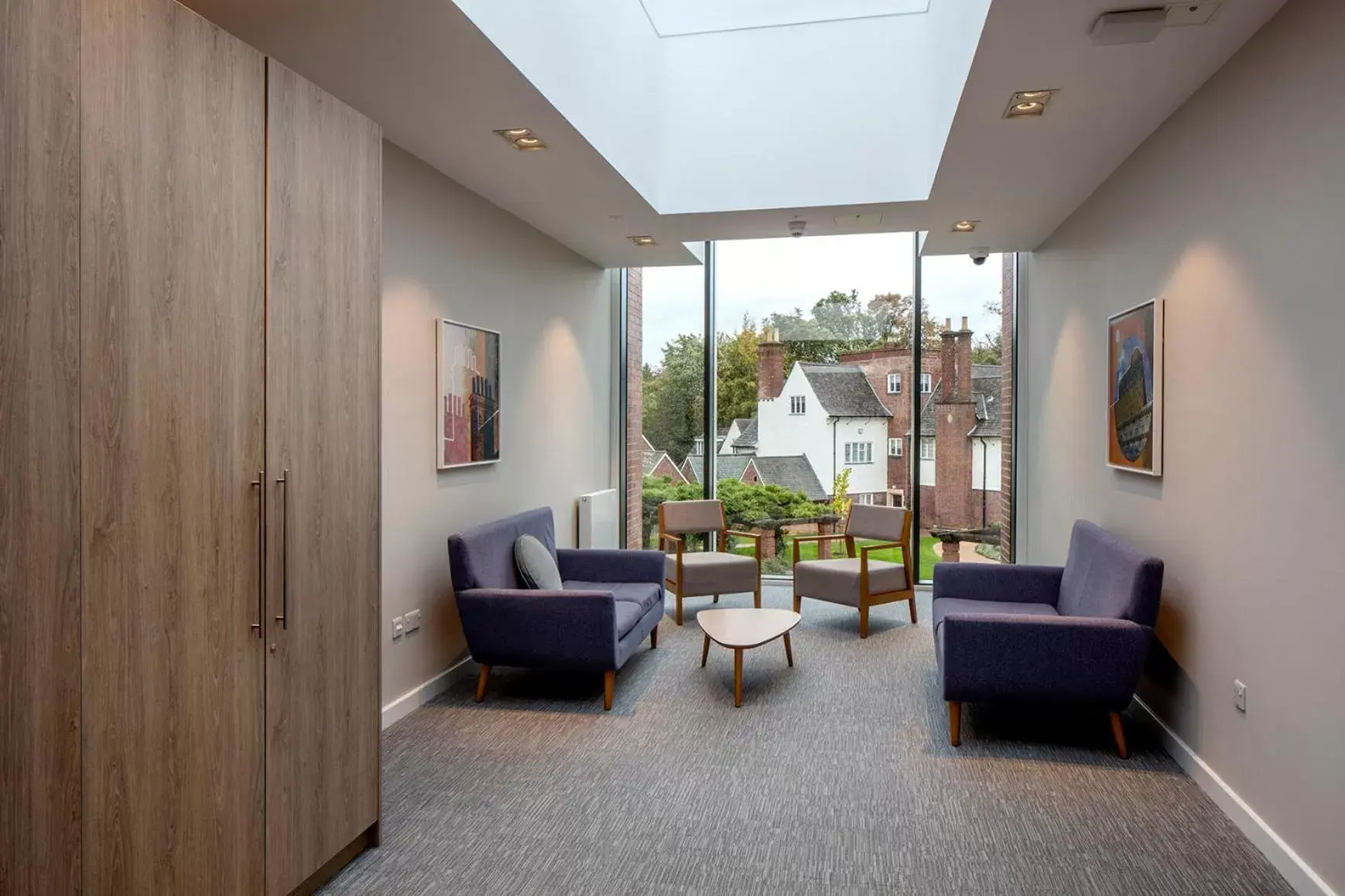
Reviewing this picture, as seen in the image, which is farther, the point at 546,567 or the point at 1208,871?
the point at 546,567

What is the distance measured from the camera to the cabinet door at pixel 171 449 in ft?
5.68

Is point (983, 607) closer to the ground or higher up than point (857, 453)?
closer to the ground

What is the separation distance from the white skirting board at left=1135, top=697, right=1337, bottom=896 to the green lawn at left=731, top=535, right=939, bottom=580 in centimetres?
295

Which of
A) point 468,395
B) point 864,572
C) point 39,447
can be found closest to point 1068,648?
point 864,572

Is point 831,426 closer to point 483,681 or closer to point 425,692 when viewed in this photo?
point 483,681

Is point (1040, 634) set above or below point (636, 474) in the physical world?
below

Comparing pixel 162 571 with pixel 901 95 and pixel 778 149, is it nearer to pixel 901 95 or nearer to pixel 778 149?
pixel 778 149

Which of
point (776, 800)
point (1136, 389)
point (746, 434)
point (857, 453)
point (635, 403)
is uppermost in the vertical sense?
point (635, 403)

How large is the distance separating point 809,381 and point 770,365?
1.20 feet

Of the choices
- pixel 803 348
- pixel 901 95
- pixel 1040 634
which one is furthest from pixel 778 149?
pixel 1040 634

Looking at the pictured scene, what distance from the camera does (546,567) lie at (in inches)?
178

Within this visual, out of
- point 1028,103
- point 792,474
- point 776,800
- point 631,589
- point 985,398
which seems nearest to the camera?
point 776,800

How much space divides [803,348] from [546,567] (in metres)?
3.44

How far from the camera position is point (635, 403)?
7227 mm
